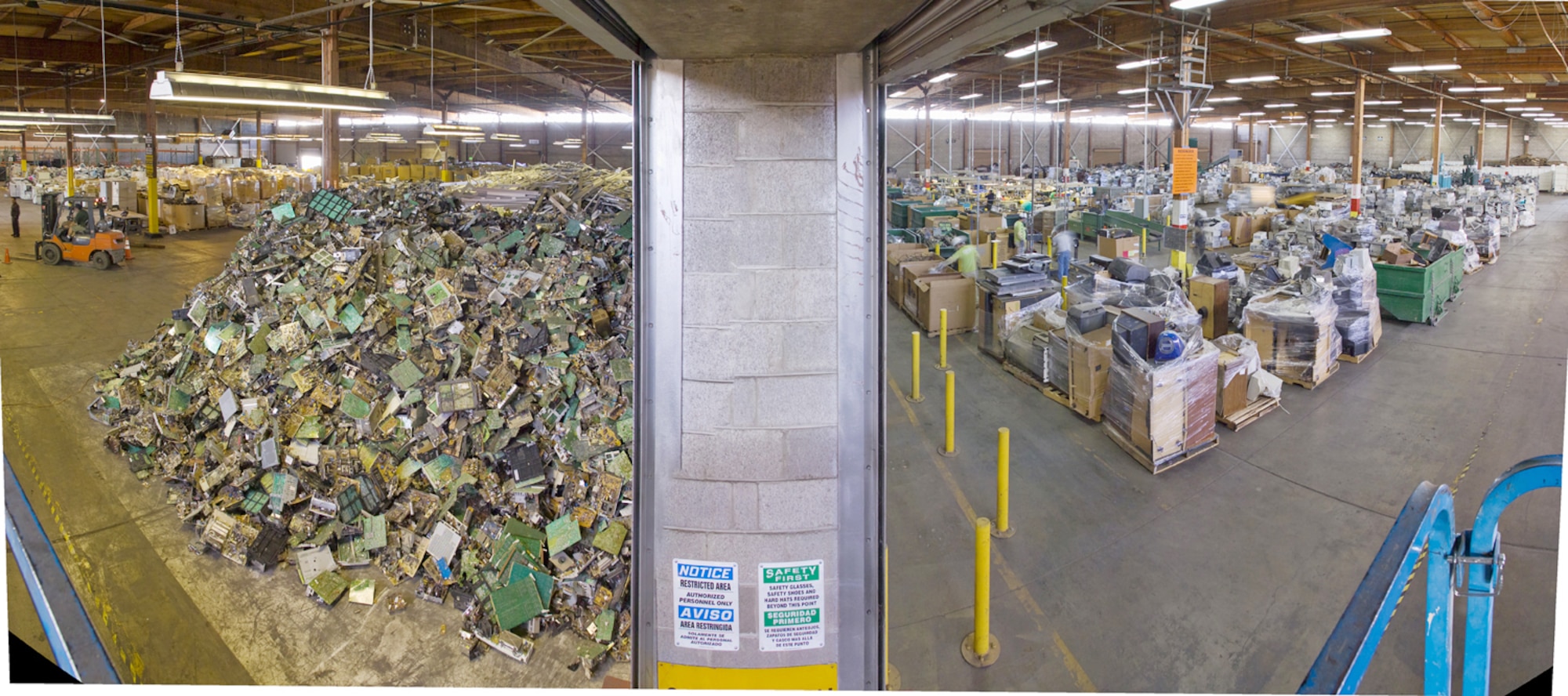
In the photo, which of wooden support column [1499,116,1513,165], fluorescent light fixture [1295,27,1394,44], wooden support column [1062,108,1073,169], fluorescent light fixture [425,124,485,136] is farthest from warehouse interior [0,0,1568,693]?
wooden support column [1499,116,1513,165]

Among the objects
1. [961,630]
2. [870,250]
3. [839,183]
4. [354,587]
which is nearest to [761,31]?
[839,183]

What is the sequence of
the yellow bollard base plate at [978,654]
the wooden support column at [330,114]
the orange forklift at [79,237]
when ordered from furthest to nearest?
the orange forklift at [79,237]
the wooden support column at [330,114]
the yellow bollard base plate at [978,654]

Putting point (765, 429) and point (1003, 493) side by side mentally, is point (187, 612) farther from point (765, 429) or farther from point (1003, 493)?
point (1003, 493)

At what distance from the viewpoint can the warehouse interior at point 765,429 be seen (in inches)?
132

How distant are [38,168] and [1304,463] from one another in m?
50.1

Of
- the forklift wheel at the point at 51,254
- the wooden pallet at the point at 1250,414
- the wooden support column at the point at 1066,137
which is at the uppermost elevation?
the wooden support column at the point at 1066,137

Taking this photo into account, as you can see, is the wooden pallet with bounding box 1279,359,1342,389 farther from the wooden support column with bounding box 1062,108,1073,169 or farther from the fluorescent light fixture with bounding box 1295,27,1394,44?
the wooden support column with bounding box 1062,108,1073,169

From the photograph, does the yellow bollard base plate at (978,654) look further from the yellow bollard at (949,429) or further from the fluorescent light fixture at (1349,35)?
the fluorescent light fixture at (1349,35)

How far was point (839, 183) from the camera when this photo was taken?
11.1 ft

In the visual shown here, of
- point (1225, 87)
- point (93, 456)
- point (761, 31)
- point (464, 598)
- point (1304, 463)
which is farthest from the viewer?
point (1225, 87)

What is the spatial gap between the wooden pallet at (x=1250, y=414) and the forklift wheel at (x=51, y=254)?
21721 mm

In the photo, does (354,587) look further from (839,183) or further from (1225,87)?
(1225,87)

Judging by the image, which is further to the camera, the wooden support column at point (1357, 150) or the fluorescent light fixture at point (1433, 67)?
the wooden support column at point (1357, 150)

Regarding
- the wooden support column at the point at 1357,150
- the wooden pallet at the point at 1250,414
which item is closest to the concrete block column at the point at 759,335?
the wooden pallet at the point at 1250,414
